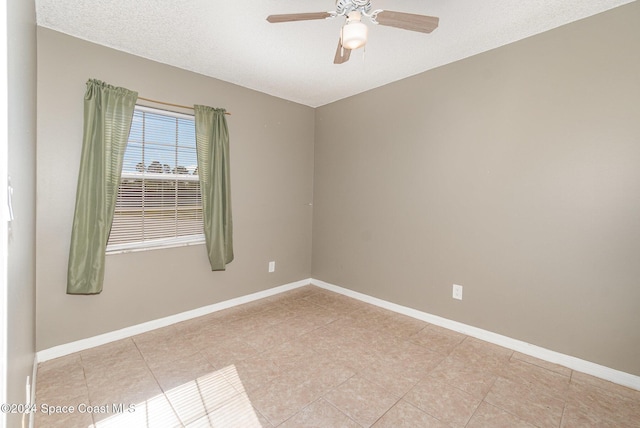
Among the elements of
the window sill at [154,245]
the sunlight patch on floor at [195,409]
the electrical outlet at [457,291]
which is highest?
the window sill at [154,245]

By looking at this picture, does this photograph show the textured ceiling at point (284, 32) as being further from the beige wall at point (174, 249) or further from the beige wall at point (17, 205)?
the beige wall at point (17, 205)

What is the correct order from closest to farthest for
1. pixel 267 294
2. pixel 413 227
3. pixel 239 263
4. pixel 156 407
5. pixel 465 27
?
pixel 156 407 → pixel 465 27 → pixel 413 227 → pixel 239 263 → pixel 267 294

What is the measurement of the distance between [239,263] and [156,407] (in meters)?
1.72

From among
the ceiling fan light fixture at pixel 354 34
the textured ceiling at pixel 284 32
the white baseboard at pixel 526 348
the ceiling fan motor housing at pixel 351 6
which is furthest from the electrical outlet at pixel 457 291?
the ceiling fan motor housing at pixel 351 6

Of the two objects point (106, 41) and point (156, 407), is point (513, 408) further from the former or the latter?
point (106, 41)

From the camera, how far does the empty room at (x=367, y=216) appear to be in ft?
5.96

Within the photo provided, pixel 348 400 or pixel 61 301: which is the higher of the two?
pixel 61 301

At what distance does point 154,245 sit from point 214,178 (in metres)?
0.85

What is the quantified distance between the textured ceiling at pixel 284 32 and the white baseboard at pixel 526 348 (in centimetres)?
245

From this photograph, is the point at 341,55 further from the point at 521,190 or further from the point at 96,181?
the point at 96,181

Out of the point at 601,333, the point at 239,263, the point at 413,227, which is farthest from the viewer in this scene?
the point at 239,263

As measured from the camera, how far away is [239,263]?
3342 mm

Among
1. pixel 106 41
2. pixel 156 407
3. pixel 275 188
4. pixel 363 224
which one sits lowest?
pixel 156 407

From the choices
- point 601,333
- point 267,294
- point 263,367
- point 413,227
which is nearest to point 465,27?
point 413,227
